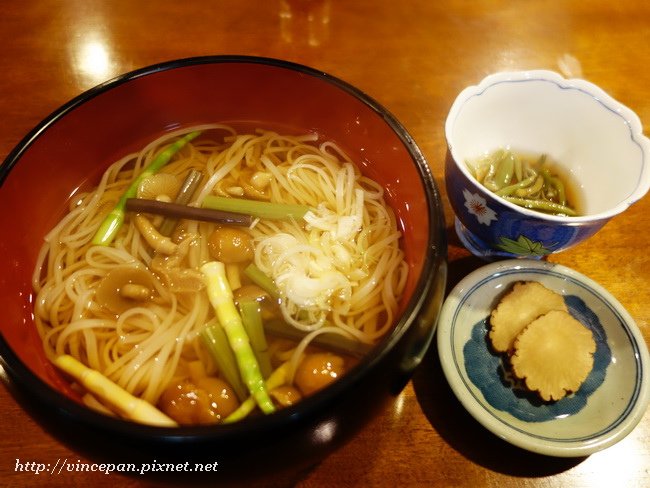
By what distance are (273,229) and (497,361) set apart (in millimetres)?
732

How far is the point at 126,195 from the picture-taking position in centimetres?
151

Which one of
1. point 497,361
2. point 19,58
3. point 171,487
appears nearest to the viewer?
point 171,487

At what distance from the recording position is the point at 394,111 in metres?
2.06

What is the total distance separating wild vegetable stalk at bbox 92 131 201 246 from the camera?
1432mm

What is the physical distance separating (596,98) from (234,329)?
54.1 inches

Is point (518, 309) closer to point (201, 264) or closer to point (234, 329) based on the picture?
point (234, 329)

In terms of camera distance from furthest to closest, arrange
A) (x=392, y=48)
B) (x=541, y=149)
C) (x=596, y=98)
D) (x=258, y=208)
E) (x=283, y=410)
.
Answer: (x=392, y=48), (x=541, y=149), (x=596, y=98), (x=258, y=208), (x=283, y=410)

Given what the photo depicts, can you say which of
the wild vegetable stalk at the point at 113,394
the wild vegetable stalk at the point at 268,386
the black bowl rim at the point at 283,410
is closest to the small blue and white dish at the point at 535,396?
the black bowl rim at the point at 283,410

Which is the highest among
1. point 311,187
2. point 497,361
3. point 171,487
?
point 311,187

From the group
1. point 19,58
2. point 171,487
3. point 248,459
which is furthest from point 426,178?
point 19,58

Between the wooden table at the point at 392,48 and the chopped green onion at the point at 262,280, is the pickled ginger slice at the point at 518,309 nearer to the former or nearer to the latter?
the wooden table at the point at 392,48

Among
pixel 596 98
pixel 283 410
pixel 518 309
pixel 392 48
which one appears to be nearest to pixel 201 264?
pixel 283 410

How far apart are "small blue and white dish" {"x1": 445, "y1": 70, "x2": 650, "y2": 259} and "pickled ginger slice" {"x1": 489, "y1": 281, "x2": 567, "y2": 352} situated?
0.12m

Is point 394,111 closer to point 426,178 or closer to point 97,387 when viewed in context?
point 426,178
